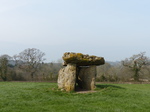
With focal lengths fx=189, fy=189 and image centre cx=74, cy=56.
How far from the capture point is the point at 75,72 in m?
14.4

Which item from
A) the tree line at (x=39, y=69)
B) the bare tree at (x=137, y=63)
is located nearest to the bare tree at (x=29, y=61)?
the tree line at (x=39, y=69)

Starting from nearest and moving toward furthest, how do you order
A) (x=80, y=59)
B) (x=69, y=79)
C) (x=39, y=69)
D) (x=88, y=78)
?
(x=80, y=59)
(x=69, y=79)
(x=88, y=78)
(x=39, y=69)

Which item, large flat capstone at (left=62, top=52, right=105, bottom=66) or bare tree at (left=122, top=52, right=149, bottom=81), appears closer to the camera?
large flat capstone at (left=62, top=52, right=105, bottom=66)

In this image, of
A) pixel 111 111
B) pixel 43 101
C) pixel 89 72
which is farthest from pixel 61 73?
pixel 111 111

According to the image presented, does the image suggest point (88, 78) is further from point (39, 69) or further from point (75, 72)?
point (39, 69)

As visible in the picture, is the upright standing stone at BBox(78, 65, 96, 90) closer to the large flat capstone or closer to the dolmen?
the dolmen

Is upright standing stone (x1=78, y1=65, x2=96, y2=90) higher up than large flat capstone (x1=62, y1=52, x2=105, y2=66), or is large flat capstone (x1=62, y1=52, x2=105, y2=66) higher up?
large flat capstone (x1=62, y1=52, x2=105, y2=66)

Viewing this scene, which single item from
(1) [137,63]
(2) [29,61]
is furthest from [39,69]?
(1) [137,63]

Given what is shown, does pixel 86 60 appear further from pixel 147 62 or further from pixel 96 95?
pixel 147 62

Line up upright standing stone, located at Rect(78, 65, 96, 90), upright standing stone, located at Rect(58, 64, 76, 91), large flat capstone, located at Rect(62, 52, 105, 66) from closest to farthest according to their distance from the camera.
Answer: large flat capstone, located at Rect(62, 52, 105, 66)
upright standing stone, located at Rect(58, 64, 76, 91)
upright standing stone, located at Rect(78, 65, 96, 90)

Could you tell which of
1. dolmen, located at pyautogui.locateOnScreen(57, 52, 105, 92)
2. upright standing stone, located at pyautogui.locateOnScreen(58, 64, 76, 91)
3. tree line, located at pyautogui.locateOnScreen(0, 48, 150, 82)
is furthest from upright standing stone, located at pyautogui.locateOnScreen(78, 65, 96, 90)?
tree line, located at pyautogui.locateOnScreen(0, 48, 150, 82)

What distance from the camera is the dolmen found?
46.4ft

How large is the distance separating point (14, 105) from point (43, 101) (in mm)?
1698

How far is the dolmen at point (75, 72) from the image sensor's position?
14.1 m
